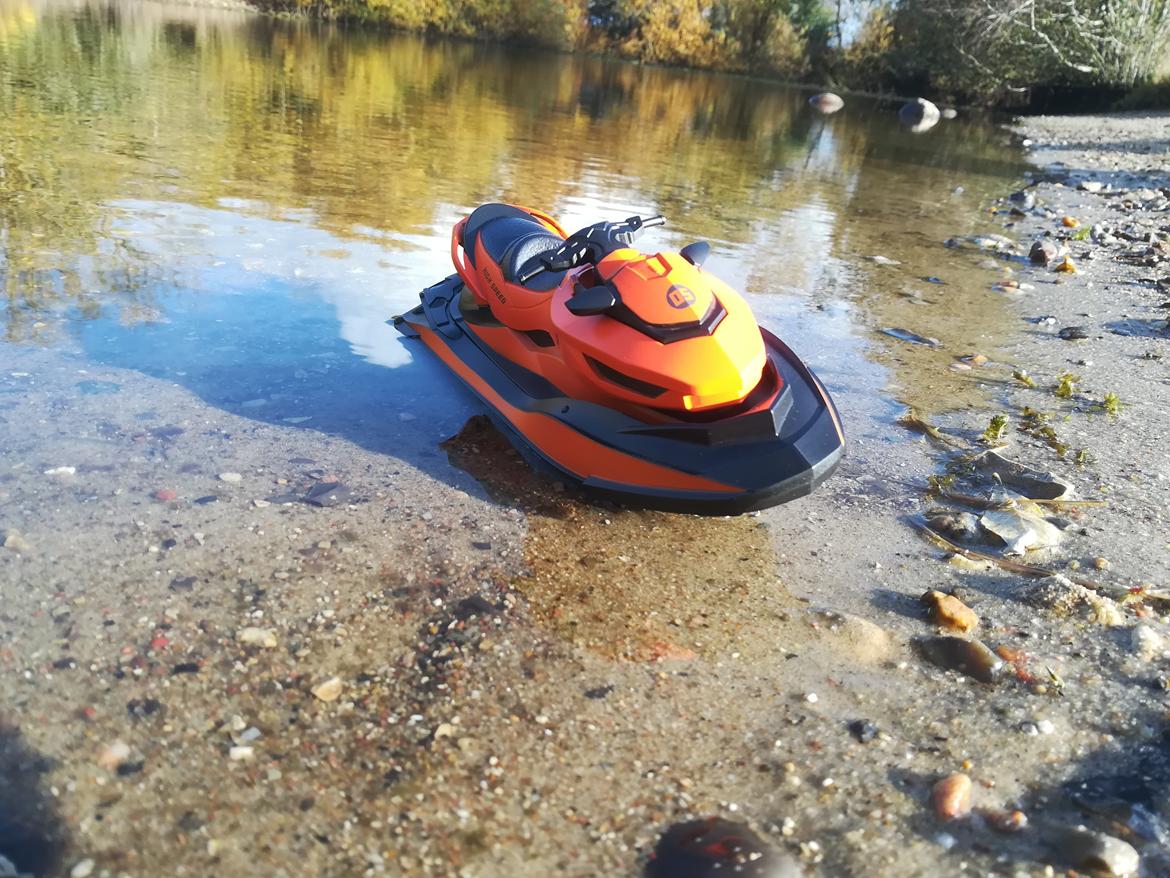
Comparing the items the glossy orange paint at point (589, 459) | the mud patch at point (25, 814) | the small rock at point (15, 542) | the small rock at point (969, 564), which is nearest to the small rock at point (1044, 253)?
the small rock at point (969, 564)

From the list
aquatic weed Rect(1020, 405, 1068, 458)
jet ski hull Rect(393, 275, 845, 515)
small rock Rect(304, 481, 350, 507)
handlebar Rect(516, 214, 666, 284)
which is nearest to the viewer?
jet ski hull Rect(393, 275, 845, 515)

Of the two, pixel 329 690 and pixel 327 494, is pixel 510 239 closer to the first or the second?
pixel 327 494

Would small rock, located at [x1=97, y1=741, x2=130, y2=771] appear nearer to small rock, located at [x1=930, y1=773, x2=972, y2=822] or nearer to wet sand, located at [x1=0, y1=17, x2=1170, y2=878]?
wet sand, located at [x1=0, y1=17, x2=1170, y2=878]

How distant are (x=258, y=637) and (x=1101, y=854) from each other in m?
2.00

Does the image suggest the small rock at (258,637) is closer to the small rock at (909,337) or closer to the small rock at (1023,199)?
the small rock at (909,337)

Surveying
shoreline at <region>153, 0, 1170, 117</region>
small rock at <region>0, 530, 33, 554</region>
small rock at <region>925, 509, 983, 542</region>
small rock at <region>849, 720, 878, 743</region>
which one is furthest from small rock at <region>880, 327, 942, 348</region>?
shoreline at <region>153, 0, 1170, 117</region>

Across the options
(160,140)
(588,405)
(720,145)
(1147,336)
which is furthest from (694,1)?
(588,405)

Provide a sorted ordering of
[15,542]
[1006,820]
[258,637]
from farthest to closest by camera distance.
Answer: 1. [15,542]
2. [258,637]
3. [1006,820]

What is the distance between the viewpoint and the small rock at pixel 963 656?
238cm

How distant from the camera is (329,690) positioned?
2154 millimetres

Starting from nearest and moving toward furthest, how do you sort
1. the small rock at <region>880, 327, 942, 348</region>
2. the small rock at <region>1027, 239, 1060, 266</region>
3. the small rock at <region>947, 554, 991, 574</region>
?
A: the small rock at <region>947, 554, 991, 574</region>
the small rock at <region>880, 327, 942, 348</region>
the small rock at <region>1027, 239, 1060, 266</region>

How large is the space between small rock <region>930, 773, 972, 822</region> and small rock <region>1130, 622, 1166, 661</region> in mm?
842

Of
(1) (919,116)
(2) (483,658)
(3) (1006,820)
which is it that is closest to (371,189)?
(2) (483,658)

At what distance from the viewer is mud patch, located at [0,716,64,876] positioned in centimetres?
164
